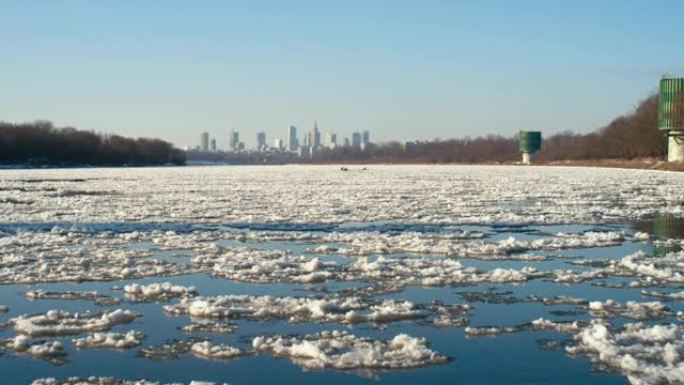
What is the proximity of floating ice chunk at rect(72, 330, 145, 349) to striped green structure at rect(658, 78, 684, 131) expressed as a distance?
68280mm

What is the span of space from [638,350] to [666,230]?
11.1 m

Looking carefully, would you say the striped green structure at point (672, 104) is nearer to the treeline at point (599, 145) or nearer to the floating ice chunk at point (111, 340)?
the treeline at point (599, 145)

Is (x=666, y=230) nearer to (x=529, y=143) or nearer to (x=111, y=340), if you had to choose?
(x=111, y=340)

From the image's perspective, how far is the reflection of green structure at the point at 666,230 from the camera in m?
13.3

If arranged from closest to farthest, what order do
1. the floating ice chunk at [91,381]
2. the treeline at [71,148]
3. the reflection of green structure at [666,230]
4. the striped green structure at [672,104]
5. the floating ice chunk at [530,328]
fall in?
the floating ice chunk at [91,381] < the floating ice chunk at [530,328] < the reflection of green structure at [666,230] < the striped green structure at [672,104] < the treeline at [71,148]

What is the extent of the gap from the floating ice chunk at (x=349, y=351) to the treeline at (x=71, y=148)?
108495 millimetres

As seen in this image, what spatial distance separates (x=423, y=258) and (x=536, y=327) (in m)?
4.88

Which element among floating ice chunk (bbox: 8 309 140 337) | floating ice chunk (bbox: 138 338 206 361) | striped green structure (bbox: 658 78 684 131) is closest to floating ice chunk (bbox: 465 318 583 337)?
floating ice chunk (bbox: 138 338 206 361)

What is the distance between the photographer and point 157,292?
31.2 feet

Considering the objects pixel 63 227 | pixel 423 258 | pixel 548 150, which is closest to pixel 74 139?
pixel 548 150

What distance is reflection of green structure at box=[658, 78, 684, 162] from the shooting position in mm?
Result: 68312

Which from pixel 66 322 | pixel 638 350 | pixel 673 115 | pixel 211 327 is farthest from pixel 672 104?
pixel 66 322

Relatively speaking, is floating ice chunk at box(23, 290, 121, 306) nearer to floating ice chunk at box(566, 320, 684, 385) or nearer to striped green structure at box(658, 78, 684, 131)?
floating ice chunk at box(566, 320, 684, 385)

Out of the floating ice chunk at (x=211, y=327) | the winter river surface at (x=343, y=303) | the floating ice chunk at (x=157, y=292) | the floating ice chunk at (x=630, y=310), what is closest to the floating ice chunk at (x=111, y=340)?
the winter river surface at (x=343, y=303)
